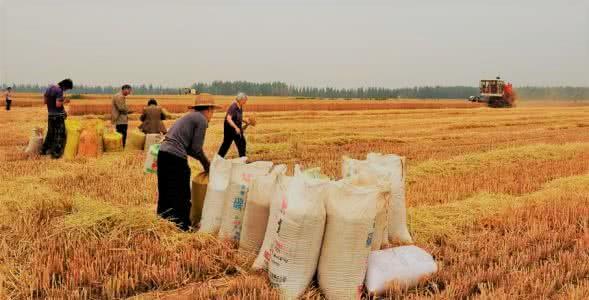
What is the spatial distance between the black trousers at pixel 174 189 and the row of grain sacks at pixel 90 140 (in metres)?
4.83

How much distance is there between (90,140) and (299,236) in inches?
314

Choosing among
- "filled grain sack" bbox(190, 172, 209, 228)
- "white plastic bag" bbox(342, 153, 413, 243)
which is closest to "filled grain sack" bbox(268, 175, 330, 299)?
"white plastic bag" bbox(342, 153, 413, 243)

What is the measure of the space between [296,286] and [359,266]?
19.2 inches

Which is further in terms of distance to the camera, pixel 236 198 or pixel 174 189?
pixel 174 189

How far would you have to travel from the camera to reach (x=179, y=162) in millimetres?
5527

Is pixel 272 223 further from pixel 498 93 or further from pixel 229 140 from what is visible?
pixel 498 93

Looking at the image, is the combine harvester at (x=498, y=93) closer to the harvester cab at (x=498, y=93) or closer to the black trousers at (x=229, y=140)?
the harvester cab at (x=498, y=93)

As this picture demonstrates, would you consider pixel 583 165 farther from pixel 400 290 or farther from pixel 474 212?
pixel 400 290

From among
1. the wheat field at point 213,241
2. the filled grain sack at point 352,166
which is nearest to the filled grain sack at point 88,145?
the wheat field at point 213,241

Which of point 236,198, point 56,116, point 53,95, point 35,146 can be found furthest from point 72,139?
point 236,198

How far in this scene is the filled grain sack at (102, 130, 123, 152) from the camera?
37.7 ft

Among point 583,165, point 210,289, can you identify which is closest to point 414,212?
point 210,289

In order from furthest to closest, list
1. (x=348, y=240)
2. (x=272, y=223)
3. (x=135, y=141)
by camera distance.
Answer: (x=135, y=141)
(x=272, y=223)
(x=348, y=240)

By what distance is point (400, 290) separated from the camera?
3.97 meters
